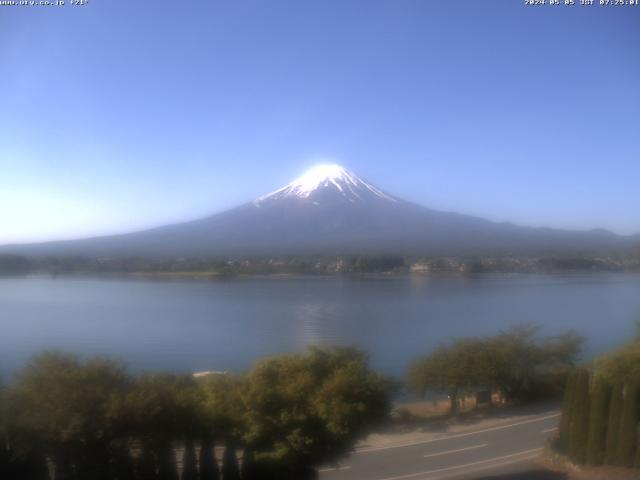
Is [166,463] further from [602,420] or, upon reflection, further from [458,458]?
[602,420]

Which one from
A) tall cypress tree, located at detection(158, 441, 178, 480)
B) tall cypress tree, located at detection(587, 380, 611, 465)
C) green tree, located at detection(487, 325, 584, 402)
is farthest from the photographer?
green tree, located at detection(487, 325, 584, 402)

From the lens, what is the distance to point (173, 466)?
4.10m

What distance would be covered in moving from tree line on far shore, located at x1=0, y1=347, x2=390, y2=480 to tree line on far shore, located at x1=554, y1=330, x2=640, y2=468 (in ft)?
5.66

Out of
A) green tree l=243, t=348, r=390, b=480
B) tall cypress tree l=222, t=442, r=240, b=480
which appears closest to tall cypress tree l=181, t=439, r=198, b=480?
tall cypress tree l=222, t=442, r=240, b=480

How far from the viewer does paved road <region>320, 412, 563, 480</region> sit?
4504mm

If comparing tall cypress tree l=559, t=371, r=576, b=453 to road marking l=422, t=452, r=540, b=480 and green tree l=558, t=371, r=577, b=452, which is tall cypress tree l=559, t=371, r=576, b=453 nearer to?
green tree l=558, t=371, r=577, b=452

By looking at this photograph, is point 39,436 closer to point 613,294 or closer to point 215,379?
point 215,379

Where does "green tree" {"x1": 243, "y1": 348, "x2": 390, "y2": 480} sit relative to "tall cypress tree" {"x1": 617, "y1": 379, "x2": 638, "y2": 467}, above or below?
above

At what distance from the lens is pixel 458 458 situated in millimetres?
4910

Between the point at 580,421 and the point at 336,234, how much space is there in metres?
14.4

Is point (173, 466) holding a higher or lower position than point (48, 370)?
lower

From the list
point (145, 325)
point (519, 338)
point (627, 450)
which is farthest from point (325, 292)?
point (627, 450)

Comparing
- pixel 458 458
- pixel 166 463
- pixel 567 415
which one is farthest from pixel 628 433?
pixel 166 463

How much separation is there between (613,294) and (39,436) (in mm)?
15930
